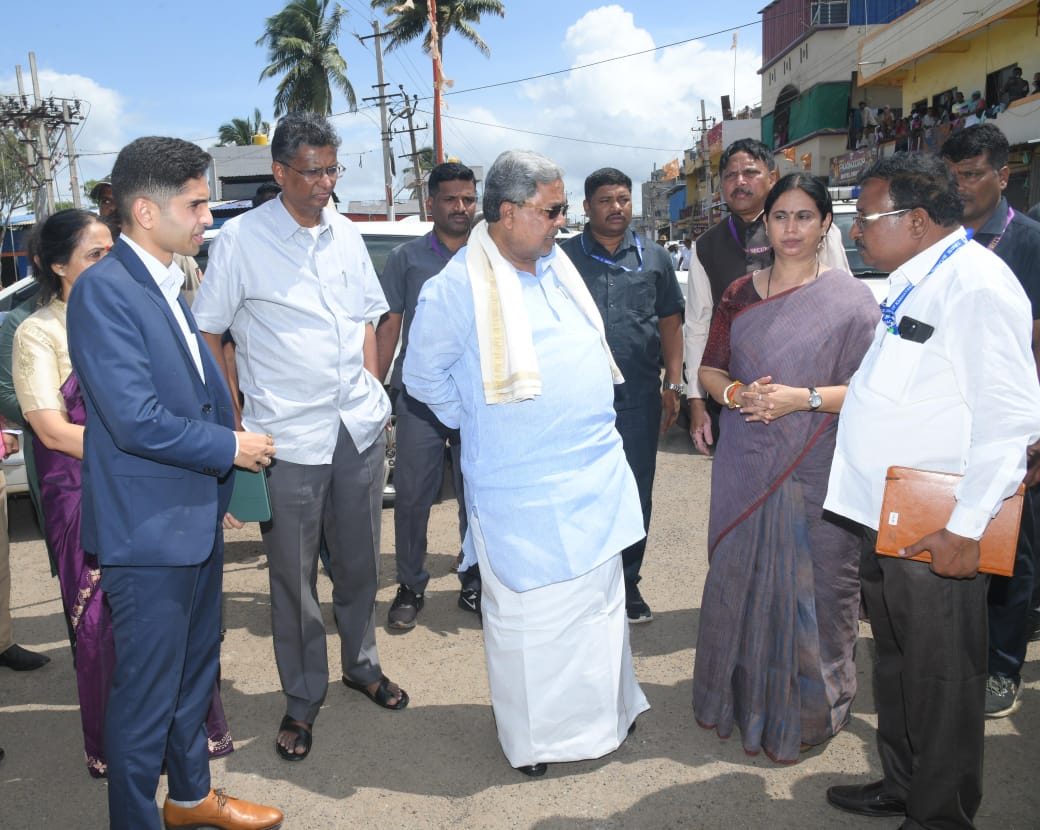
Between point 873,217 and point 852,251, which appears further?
point 852,251

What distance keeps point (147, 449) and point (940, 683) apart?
89.4 inches

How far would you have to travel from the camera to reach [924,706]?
2.43 metres

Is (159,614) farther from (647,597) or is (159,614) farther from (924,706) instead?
(647,597)

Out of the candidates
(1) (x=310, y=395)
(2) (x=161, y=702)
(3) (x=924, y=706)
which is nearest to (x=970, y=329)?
(3) (x=924, y=706)

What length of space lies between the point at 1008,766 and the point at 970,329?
1732 mm

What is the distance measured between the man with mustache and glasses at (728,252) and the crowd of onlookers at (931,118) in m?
11.5

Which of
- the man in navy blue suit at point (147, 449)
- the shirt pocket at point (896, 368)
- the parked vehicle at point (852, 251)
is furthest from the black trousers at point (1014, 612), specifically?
the parked vehicle at point (852, 251)

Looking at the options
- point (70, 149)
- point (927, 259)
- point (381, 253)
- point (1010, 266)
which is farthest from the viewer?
point (70, 149)

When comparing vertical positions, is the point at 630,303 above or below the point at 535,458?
above

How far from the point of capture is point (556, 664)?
2963 millimetres

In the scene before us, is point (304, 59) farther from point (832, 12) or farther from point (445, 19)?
point (832, 12)

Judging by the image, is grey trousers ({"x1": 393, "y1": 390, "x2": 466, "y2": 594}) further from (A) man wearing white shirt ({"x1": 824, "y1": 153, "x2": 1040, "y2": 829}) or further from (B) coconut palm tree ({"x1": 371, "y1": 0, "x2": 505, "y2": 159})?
(B) coconut palm tree ({"x1": 371, "y1": 0, "x2": 505, "y2": 159})

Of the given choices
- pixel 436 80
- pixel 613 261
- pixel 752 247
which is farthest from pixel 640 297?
pixel 436 80

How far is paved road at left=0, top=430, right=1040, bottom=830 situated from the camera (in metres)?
2.80
